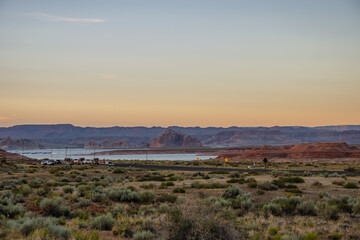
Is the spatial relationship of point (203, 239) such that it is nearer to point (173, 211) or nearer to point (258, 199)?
point (173, 211)

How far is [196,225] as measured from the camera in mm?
10406

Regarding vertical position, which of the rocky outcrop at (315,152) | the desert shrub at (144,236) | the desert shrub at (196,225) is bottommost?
the rocky outcrop at (315,152)

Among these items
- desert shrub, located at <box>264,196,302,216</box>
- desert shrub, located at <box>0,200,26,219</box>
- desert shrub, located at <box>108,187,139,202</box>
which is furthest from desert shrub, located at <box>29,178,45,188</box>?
desert shrub, located at <box>264,196,302,216</box>

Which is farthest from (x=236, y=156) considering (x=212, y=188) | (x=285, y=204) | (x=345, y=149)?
(x=285, y=204)

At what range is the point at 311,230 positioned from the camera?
13305 mm

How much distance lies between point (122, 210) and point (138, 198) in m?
2.93

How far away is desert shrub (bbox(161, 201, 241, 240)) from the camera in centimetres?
1027

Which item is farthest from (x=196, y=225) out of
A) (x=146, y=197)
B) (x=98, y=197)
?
(x=98, y=197)

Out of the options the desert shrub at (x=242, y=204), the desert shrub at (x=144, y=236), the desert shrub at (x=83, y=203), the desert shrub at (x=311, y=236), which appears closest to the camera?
the desert shrub at (x=144, y=236)

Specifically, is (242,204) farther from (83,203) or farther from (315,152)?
(315,152)

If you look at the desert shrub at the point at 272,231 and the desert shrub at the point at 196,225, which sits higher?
the desert shrub at the point at 196,225

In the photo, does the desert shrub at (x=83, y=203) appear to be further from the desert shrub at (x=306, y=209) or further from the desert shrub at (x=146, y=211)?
the desert shrub at (x=306, y=209)

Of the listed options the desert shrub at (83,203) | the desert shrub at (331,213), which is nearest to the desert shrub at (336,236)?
the desert shrub at (331,213)

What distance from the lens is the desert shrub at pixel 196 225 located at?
33.7 feet
